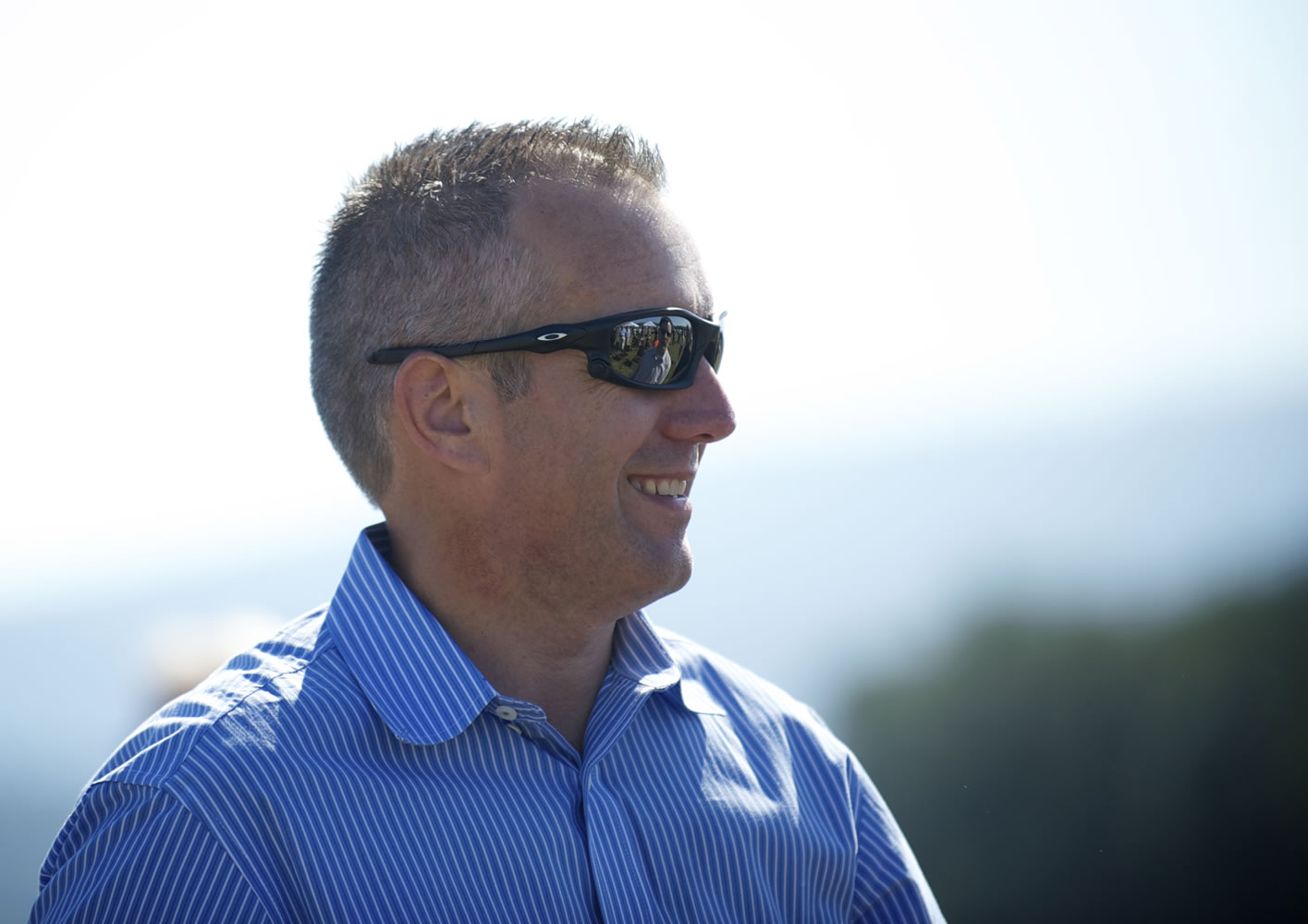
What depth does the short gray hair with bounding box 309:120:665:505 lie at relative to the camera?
235cm

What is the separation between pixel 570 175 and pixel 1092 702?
4.31 meters

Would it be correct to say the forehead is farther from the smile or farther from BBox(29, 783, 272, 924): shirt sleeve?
BBox(29, 783, 272, 924): shirt sleeve

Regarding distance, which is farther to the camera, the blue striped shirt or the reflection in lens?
the reflection in lens

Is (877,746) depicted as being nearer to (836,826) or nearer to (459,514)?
(836,826)

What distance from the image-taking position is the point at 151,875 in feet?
5.83

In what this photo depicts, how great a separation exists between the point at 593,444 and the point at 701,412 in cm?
28

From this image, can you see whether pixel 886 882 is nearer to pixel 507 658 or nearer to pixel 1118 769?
pixel 507 658

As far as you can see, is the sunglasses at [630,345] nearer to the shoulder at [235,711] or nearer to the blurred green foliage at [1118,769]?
the shoulder at [235,711]

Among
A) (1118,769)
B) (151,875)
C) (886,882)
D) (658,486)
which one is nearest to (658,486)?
(658,486)

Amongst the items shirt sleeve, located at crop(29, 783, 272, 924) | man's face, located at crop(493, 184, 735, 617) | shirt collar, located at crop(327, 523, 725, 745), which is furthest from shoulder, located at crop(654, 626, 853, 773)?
shirt sleeve, located at crop(29, 783, 272, 924)

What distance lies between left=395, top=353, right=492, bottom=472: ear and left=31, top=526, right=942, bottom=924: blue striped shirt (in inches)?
11.9

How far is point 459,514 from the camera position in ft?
7.71

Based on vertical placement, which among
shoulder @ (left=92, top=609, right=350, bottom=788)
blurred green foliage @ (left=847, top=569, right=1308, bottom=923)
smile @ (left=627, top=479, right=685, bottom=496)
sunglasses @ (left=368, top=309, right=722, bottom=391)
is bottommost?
blurred green foliage @ (left=847, top=569, right=1308, bottom=923)

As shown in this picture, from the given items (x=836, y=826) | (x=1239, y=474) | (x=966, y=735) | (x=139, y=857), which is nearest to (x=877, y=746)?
(x=966, y=735)
